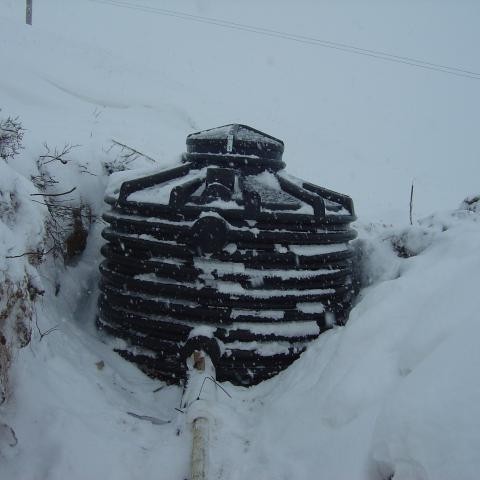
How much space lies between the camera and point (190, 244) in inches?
139

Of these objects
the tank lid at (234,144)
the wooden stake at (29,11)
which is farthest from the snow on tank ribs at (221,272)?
the wooden stake at (29,11)

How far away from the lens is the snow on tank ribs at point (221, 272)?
352cm

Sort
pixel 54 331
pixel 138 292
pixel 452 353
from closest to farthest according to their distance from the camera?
pixel 452 353, pixel 54 331, pixel 138 292

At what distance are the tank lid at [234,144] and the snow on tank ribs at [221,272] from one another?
3 cm

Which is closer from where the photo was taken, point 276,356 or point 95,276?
point 276,356

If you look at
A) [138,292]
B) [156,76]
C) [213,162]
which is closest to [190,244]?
[138,292]

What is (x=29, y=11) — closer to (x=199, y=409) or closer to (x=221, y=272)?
(x=221, y=272)

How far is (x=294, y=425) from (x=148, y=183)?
7.28ft

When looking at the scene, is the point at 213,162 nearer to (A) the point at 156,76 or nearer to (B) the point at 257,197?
(B) the point at 257,197

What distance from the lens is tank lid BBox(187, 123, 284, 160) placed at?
4004mm

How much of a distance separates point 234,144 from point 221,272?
114 cm

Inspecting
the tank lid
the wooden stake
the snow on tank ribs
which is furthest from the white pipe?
the wooden stake

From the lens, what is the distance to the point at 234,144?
4004 mm

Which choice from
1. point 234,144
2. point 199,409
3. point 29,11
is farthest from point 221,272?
point 29,11
